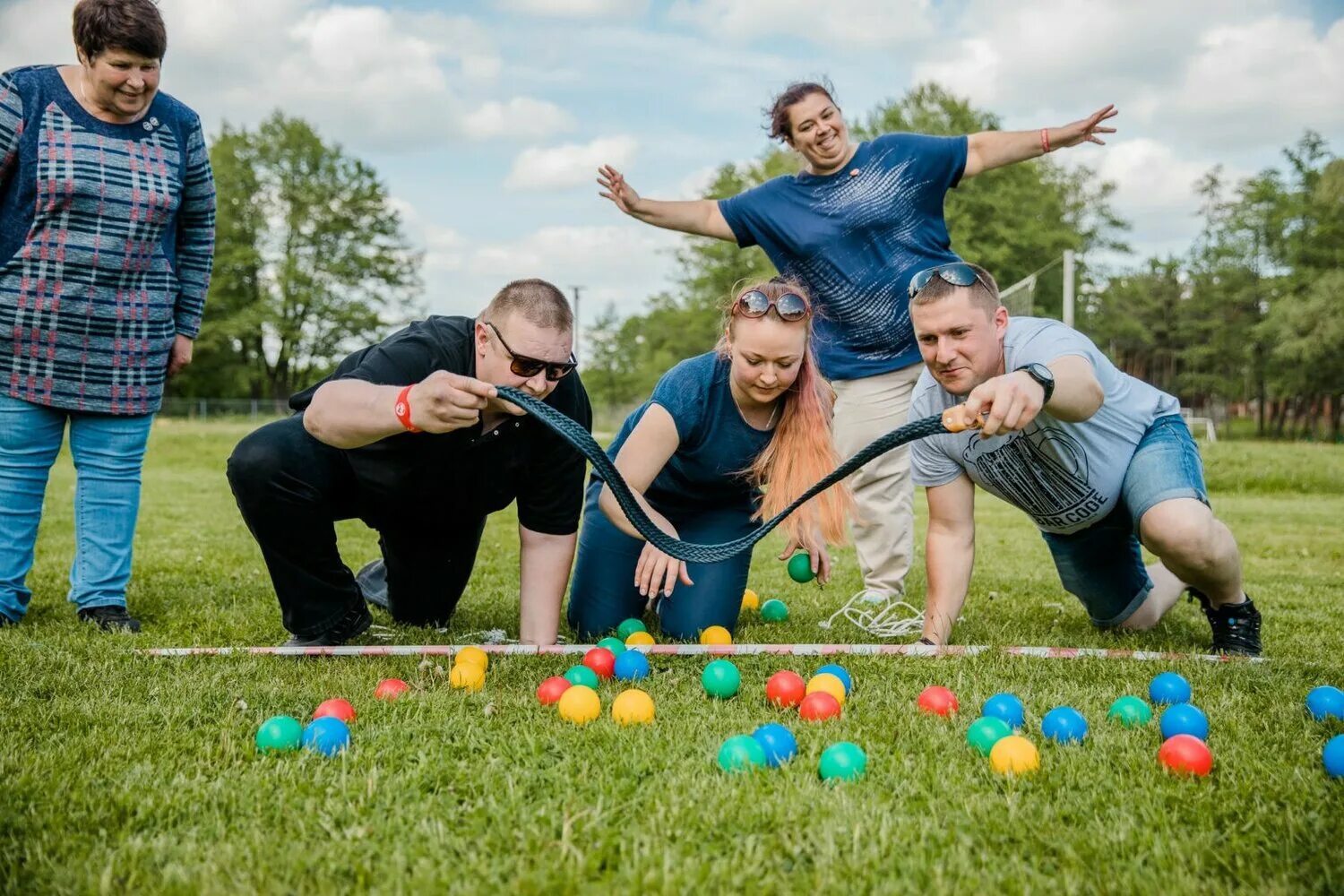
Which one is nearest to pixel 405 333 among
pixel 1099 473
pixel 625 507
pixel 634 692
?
pixel 625 507

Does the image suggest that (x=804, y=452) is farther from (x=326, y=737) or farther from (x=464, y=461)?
(x=326, y=737)

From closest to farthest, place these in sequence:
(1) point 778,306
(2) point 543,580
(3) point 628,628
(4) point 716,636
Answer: (1) point 778,306
(2) point 543,580
(4) point 716,636
(3) point 628,628

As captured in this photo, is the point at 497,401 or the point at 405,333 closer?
the point at 497,401

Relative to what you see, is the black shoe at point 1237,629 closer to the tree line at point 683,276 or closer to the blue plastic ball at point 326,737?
the blue plastic ball at point 326,737

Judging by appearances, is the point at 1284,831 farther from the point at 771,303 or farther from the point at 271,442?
the point at 271,442

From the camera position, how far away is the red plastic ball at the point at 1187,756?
2480 mm

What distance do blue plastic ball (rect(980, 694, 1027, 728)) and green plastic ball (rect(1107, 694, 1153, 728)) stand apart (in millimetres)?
267

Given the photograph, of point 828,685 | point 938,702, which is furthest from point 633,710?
point 938,702

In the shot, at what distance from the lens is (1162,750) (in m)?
2.56

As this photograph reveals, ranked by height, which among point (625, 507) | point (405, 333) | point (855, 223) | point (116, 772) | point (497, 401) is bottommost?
point (116, 772)

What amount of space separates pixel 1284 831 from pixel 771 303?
226 centimetres

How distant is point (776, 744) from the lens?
2.58 metres

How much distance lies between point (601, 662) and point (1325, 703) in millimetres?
2227

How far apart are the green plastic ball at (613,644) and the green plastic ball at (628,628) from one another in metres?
0.23
